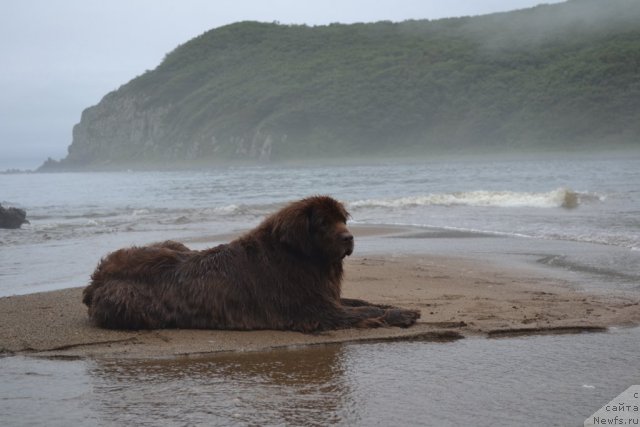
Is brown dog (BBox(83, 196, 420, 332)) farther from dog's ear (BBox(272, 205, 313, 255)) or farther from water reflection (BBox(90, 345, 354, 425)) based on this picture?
water reflection (BBox(90, 345, 354, 425))

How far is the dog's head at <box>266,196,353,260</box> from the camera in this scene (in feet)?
20.1

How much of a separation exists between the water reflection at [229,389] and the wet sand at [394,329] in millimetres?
322

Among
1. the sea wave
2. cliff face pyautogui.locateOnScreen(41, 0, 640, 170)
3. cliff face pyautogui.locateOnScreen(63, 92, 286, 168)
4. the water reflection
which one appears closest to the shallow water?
the water reflection

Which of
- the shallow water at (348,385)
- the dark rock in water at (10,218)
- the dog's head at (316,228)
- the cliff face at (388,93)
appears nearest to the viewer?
the shallow water at (348,385)

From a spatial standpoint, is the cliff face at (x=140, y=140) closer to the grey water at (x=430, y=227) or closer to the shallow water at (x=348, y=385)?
the grey water at (x=430, y=227)

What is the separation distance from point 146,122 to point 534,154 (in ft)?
255

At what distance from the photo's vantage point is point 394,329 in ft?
19.6

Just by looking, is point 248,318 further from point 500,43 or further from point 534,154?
point 500,43

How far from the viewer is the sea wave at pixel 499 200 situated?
21266 mm

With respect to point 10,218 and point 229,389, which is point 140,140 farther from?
point 229,389

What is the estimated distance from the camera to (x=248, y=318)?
20.3ft

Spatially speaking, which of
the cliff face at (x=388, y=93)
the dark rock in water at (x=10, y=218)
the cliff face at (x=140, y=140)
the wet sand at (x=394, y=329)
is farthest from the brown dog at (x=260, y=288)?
the cliff face at (x=140, y=140)

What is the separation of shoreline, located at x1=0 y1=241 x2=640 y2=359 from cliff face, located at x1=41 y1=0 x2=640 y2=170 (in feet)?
240

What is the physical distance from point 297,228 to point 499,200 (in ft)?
57.2
